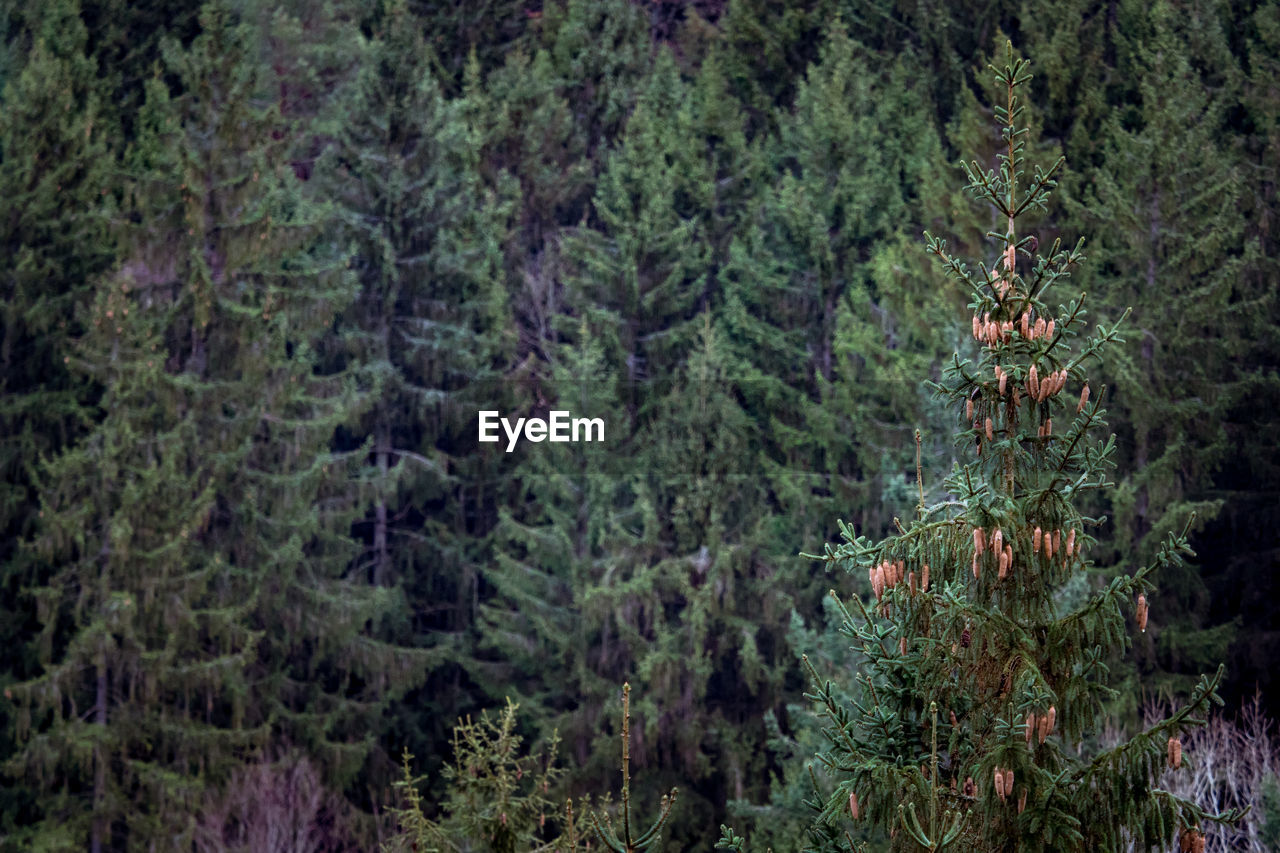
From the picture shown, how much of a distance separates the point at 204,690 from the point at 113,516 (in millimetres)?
3509

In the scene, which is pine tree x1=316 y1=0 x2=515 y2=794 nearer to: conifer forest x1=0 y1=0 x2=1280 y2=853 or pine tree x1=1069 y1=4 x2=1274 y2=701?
conifer forest x1=0 y1=0 x2=1280 y2=853

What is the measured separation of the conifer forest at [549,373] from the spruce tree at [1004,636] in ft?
34.9

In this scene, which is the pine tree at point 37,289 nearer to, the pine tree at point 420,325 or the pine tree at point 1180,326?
the pine tree at point 420,325

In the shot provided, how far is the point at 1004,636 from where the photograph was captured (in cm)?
657

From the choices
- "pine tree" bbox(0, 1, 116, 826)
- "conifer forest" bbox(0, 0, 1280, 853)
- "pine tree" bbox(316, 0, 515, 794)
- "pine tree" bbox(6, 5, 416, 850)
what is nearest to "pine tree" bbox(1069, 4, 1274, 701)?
"conifer forest" bbox(0, 0, 1280, 853)

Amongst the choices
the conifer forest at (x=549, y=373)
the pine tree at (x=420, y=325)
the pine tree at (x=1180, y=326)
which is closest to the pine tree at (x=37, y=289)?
the conifer forest at (x=549, y=373)

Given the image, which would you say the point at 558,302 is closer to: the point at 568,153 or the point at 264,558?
the point at 568,153

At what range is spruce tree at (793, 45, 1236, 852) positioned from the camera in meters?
6.32

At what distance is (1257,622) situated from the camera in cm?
2352

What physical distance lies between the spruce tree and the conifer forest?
419 inches

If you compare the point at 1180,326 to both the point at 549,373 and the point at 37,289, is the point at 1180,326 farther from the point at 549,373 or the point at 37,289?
the point at 37,289

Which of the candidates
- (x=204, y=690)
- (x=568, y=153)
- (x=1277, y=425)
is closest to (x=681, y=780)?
(x=204, y=690)

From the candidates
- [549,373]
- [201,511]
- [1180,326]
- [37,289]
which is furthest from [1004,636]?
[549,373]

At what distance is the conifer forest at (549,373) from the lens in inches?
907
